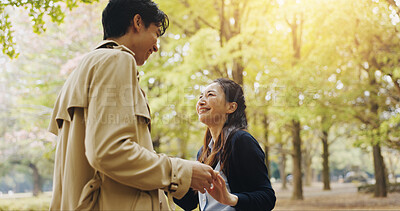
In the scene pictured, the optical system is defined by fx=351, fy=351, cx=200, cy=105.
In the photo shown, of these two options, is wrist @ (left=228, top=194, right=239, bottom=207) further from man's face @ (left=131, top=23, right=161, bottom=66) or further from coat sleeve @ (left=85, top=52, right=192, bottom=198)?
man's face @ (left=131, top=23, right=161, bottom=66)

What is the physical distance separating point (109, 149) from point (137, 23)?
683 mm

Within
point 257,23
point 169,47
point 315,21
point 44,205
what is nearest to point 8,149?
point 44,205

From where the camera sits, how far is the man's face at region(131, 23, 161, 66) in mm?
1727

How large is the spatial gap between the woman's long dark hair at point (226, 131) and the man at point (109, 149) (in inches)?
31.3

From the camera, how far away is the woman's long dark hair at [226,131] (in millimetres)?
2365

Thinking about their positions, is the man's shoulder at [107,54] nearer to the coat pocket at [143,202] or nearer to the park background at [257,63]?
the coat pocket at [143,202]

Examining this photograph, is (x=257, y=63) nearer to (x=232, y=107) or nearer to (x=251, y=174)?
(x=232, y=107)

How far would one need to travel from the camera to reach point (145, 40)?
174cm

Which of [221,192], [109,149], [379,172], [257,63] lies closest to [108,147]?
[109,149]

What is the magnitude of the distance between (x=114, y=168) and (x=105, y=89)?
314 millimetres

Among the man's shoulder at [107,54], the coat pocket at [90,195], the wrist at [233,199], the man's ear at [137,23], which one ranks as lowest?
the wrist at [233,199]

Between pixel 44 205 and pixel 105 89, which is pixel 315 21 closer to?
pixel 44 205

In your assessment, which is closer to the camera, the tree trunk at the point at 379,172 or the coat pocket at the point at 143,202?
the coat pocket at the point at 143,202

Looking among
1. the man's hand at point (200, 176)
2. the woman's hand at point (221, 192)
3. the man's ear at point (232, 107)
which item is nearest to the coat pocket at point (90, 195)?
the man's hand at point (200, 176)
